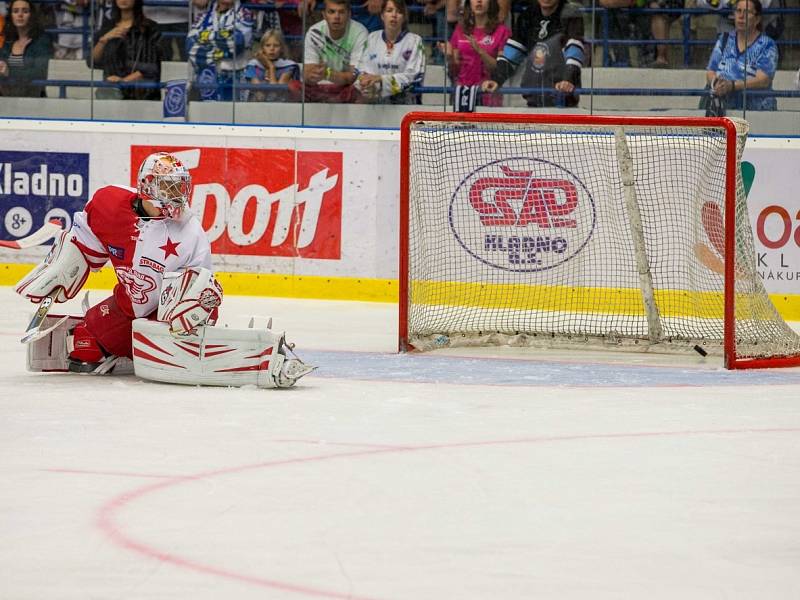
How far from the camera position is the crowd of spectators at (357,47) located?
8984 mm

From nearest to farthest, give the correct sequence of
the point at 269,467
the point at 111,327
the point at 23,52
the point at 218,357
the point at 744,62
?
the point at 269,467 → the point at 218,357 → the point at 111,327 → the point at 744,62 → the point at 23,52

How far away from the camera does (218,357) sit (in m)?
5.95

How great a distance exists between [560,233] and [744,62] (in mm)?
1679

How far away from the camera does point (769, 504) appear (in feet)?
13.2

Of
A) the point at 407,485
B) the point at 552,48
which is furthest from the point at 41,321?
the point at 552,48

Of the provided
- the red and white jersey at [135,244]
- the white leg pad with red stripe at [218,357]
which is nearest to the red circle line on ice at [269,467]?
the white leg pad with red stripe at [218,357]

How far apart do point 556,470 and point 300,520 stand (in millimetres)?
988

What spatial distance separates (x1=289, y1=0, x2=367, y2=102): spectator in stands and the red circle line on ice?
497 cm

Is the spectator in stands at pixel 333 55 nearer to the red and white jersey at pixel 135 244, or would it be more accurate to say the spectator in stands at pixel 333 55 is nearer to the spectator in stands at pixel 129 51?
the spectator in stands at pixel 129 51

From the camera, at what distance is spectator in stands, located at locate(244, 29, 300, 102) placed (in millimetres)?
9703

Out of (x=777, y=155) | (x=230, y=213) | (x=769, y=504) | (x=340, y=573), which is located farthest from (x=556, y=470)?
(x=230, y=213)

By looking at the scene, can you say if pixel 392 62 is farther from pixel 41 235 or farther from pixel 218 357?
pixel 218 357

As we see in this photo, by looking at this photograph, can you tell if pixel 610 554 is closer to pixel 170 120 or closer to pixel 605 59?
pixel 605 59

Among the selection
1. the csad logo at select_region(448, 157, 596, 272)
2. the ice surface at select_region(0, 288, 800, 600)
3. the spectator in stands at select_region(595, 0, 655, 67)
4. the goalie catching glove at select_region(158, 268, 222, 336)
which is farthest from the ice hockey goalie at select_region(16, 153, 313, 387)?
the spectator in stands at select_region(595, 0, 655, 67)
